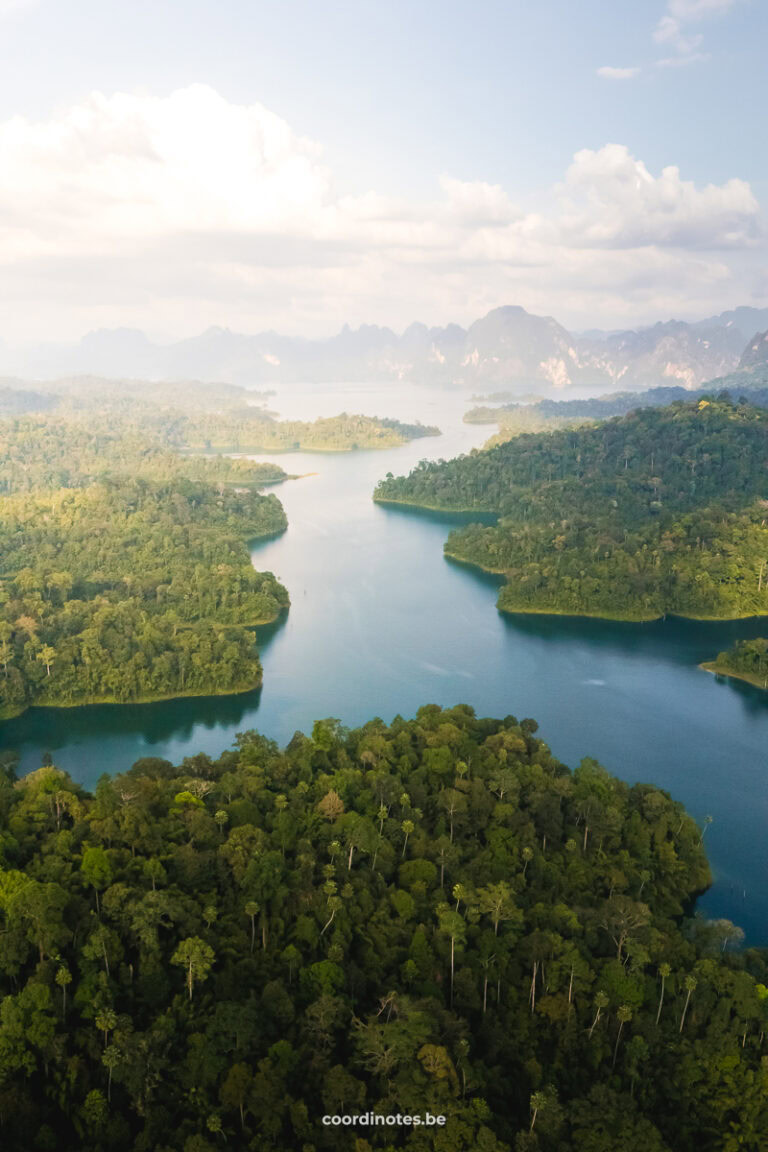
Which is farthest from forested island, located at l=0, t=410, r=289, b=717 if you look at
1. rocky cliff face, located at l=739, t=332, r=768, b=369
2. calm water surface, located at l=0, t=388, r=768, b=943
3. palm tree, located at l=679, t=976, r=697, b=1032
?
rocky cliff face, located at l=739, t=332, r=768, b=369

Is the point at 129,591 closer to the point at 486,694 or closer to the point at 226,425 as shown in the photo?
the point at 486,694

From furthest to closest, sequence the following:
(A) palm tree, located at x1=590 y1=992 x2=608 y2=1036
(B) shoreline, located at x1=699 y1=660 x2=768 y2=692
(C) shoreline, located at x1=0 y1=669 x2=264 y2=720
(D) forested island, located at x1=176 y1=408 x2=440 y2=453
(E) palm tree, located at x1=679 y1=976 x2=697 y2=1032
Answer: (D) forested island, located at x1=176 y1=408 x2=440 y2=453, (B) shoreline, located at x1=699 y1=660 x2=768 y2=692, (C) shoreline, located at x1=0 y1=669 x2=264 y2=720, (E) palm tree, located at x1=679 y1=976 x2=697 y2=1032, (A) palm tree, located at x1=590 y1=992 x2=608 y2=1036

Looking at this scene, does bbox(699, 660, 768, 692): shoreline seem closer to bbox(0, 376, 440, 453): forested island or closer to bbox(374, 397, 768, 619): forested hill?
bbox(374, 397, 768, 619): forested hill

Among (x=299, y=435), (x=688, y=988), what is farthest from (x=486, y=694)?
(x=299, y=435)

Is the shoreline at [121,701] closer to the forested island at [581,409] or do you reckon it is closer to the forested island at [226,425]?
the forested island at [226,425]

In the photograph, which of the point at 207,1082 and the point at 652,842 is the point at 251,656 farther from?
the point at 207,1082

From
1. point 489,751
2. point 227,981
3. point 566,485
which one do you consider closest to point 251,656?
point 489,751

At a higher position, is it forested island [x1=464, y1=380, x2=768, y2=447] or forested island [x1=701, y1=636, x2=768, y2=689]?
forested island [x1=464, y1=380, x2=768, y2=447]
